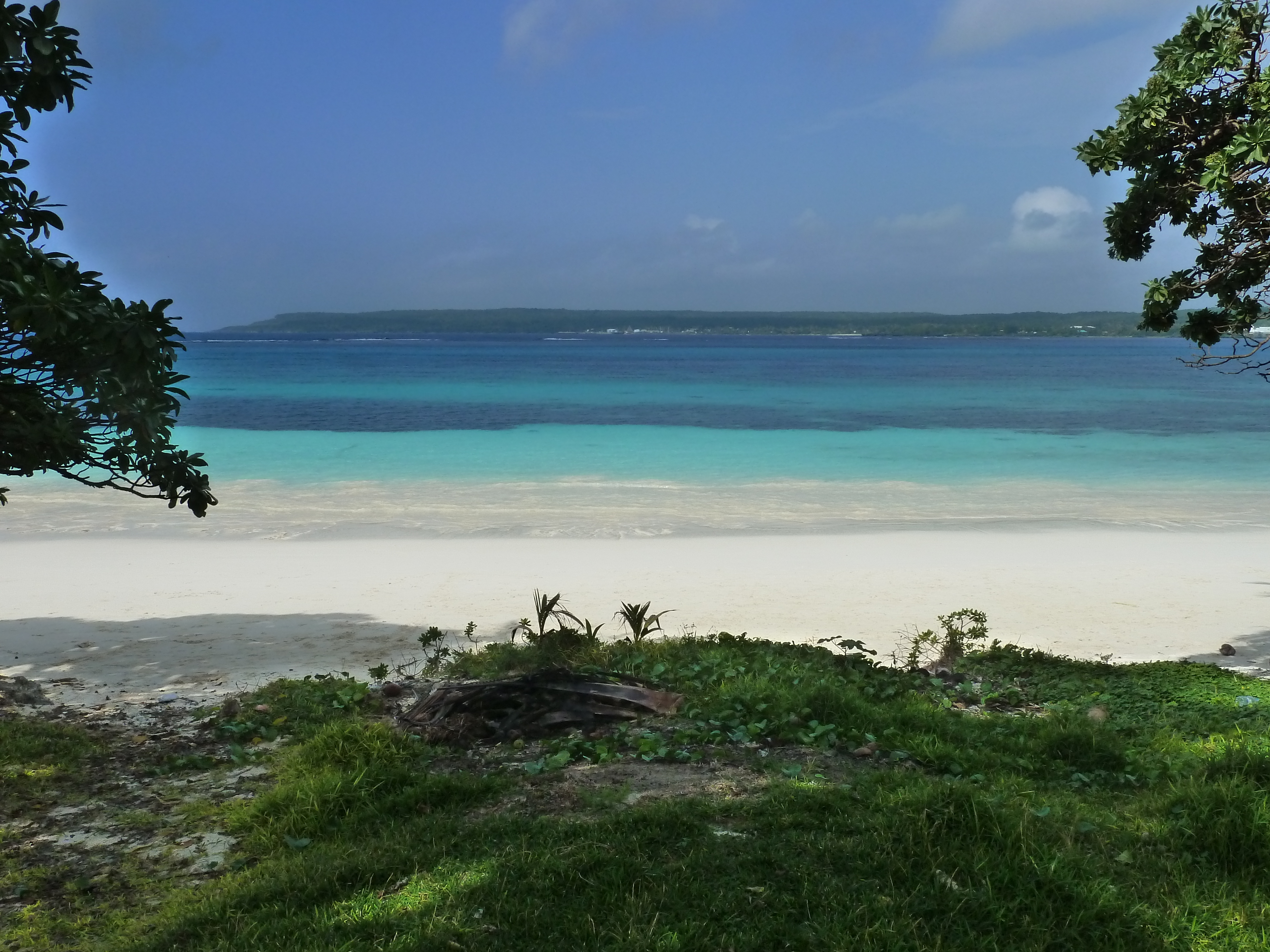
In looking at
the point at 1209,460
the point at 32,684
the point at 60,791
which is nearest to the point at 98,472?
the point at 32,684

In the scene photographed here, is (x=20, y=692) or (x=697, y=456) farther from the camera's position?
(x=697, y=456)

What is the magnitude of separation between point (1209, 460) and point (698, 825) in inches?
1019

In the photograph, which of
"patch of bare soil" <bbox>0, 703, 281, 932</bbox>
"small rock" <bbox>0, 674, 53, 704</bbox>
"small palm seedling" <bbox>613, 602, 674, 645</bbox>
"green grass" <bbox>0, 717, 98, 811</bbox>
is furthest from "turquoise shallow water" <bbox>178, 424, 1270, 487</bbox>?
"patch of bare soil" <bbox>0, 703, 281, 932</bbox>

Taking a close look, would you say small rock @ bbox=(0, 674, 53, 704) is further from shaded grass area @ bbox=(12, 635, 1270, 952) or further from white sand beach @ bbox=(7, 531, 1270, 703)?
shaded grass area @ bbox=(12, 635, 1270, 952)

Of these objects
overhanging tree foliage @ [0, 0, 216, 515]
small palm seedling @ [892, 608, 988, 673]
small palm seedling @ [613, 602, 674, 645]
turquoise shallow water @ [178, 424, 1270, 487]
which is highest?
overhanging tree foliage @ [0, 0, 216, 515]

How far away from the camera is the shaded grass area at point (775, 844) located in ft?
11.6

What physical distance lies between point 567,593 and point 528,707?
5.28m

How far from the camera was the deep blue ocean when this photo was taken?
2423 centimetres

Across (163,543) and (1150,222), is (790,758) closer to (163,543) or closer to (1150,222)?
(1150,222)

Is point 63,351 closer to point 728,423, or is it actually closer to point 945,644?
point 945,644

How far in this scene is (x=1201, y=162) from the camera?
25.7ft

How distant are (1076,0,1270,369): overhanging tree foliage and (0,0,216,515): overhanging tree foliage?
22.6 feet

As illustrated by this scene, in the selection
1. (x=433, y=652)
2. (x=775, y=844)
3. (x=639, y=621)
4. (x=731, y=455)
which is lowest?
(x=731, y=455)

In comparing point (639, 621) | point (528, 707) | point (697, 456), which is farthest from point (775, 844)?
point (697, 456)
